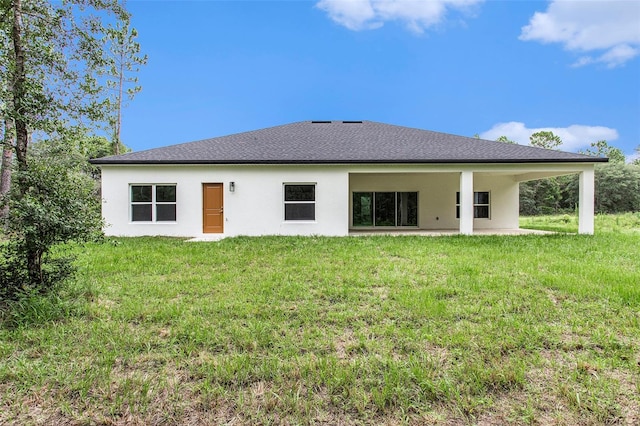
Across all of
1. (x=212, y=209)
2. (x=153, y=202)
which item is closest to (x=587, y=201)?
(x=212, y=209)

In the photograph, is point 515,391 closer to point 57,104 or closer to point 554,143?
point 57,104

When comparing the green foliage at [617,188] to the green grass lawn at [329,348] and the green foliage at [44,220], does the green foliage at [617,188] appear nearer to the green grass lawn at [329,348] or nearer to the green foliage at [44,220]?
the green grass lawn at [329,348]

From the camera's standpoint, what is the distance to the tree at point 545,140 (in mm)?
43844

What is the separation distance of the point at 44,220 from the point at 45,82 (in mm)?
2722

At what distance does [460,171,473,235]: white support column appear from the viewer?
12.1m

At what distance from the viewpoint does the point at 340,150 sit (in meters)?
13.0

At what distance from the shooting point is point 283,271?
21.2 ft

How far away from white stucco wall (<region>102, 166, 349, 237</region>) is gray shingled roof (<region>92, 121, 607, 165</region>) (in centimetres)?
41

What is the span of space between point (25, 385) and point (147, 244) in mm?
7506

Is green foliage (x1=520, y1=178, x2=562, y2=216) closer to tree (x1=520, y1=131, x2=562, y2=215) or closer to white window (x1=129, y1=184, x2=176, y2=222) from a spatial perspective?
tree (x1=520, y1=131, x2=562, y2=215)

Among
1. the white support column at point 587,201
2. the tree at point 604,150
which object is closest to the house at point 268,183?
the white support column at point 587,201

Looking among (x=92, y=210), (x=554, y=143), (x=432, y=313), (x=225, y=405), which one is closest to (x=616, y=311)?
(x=432, y=313)

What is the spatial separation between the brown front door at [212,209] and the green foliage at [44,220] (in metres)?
7.31

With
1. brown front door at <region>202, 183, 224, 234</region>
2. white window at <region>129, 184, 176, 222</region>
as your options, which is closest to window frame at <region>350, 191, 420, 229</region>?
brown front door at <region>202, 183, 224, 234</region>
